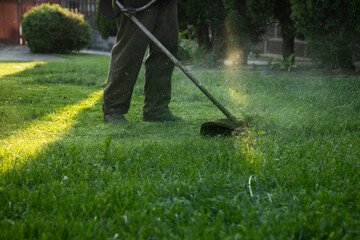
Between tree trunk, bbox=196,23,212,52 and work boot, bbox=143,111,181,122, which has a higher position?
tree trunk, bbox=196,23,212,52

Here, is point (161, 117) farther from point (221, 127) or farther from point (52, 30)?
point (52, 30)

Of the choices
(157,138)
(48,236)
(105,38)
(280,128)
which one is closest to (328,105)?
(280,128)

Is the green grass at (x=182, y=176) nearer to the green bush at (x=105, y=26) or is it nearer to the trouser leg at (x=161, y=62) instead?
the trouser leg at (x=161, y=62)

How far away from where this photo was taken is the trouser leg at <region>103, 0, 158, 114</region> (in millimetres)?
3754

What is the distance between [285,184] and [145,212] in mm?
730

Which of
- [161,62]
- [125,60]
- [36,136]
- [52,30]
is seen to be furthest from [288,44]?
[52,30]

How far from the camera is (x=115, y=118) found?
150 inches

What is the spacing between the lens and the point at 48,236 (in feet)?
5.38

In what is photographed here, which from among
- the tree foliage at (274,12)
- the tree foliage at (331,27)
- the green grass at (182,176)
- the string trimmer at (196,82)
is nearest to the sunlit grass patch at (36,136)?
the green grass at (182,176)

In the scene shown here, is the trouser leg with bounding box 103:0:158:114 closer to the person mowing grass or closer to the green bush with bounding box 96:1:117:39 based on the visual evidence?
the person mowing grass

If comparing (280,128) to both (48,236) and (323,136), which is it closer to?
(323,136)

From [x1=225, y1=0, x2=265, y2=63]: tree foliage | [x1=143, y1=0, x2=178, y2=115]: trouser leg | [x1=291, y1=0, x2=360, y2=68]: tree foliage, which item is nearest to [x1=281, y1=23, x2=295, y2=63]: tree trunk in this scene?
[x1=225, y1=0, x2=265, y2=63]: tree foliage

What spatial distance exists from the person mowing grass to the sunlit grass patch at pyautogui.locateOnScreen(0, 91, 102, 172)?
1.45 feet

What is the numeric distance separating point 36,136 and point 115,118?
0.76m
